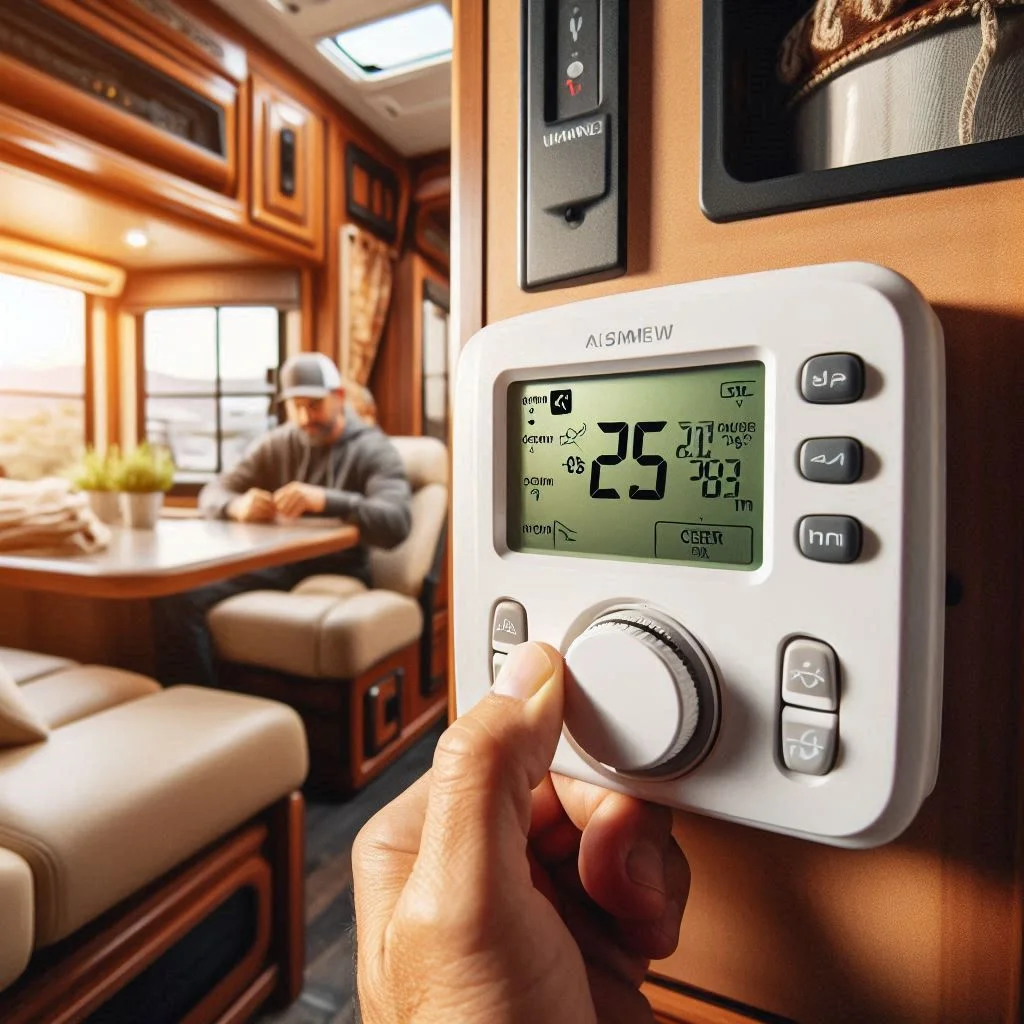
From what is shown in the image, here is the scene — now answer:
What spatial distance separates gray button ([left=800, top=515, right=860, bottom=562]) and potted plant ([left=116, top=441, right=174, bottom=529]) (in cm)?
186

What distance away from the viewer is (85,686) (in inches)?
45.0

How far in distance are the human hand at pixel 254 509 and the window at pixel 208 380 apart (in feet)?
3.29

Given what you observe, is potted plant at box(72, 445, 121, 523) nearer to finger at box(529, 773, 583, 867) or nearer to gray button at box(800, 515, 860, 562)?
finger at box(529, 773, 583, 867)

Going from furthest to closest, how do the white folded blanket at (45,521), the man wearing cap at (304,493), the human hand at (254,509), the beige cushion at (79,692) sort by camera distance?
the human hand at (254,509)
the man wearing cap at (304,493)
the white folded blanket at (45,521)
the beige cushion at (79,692)

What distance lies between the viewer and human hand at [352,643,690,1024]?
0.85ft

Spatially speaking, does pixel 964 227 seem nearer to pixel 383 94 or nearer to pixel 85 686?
pixel 85 686

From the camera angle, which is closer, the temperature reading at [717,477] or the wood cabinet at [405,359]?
the temperature reading at [717,477]

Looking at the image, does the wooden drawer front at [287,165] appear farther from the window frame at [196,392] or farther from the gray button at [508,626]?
the gray button at [508,626]

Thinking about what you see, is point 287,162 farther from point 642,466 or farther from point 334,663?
point 642,466

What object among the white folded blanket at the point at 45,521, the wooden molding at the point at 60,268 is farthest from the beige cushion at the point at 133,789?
the wooden molding at the point at 60,268

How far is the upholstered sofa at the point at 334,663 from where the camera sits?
183 centimetres

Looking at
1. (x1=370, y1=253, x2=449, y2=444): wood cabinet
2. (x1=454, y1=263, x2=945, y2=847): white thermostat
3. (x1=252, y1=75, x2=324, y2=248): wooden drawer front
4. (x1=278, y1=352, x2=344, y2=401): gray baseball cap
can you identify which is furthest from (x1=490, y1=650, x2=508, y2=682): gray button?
(x1=370, y1=253, x2=449, y2=444): wood cabinet

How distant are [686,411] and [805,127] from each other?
0.50 feet

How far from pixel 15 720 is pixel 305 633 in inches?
39.1
